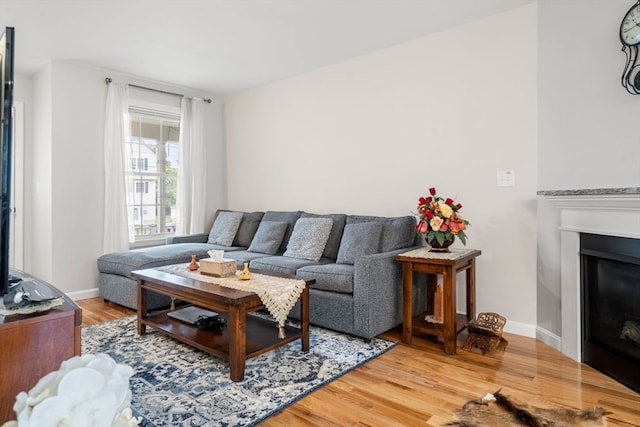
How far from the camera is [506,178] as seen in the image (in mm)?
2910

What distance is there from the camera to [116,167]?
4.14 m

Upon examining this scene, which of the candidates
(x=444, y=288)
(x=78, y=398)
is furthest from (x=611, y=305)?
(x=78, y=398)

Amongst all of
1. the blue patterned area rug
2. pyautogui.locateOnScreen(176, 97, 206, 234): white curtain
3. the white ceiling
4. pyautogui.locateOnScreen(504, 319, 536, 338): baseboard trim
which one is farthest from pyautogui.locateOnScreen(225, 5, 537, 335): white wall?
the blue patterned area rug

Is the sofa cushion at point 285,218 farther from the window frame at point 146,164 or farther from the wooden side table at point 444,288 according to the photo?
the wooden side table at point 444,288

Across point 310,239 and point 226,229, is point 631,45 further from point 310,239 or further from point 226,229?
point 226,229

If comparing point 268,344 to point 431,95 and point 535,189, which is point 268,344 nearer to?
point 535,189

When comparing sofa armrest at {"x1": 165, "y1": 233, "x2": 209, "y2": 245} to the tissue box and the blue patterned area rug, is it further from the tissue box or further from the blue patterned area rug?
the tissue box

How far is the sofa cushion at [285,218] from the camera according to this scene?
3994 mm

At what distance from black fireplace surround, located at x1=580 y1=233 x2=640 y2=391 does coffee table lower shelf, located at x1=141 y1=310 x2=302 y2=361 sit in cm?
179

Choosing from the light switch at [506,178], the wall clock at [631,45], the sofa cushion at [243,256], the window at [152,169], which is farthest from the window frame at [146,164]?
the wall clock at [631,45]

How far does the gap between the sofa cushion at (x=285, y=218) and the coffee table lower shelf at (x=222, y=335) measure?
125 cm

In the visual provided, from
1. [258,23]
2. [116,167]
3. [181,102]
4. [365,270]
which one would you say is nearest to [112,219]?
[116,167]

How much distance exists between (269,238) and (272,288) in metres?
1.65

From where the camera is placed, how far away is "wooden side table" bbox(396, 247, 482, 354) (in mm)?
2510
